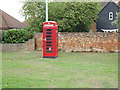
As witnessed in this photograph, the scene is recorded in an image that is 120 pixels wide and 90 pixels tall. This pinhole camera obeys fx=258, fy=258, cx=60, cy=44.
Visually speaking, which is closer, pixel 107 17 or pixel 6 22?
pixel 6 22

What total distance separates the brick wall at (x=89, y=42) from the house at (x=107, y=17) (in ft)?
55.2

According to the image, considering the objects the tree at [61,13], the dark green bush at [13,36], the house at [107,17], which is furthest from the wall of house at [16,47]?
the house at [107,17]

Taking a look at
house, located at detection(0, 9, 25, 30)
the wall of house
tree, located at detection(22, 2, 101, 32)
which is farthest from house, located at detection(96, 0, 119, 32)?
the wall of house

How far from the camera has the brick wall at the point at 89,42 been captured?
53.9 feet

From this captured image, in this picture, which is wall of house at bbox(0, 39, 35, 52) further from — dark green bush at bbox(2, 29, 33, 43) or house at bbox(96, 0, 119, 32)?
house at bbox(96, 0, 119, 32)

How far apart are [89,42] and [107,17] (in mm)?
17879

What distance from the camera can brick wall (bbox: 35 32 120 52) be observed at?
16.4 m

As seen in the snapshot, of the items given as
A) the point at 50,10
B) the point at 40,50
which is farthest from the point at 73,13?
the point at 40,50

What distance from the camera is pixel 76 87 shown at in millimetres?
6109

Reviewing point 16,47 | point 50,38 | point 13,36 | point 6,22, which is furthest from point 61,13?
point 6,22

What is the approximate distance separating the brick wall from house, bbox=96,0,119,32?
55.2 feet

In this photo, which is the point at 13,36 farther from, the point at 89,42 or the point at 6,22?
the point at 6,22

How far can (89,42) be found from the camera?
54.4 feet

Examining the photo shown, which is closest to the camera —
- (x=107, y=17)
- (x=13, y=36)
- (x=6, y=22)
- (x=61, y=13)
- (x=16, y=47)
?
(x=16, y=47)
